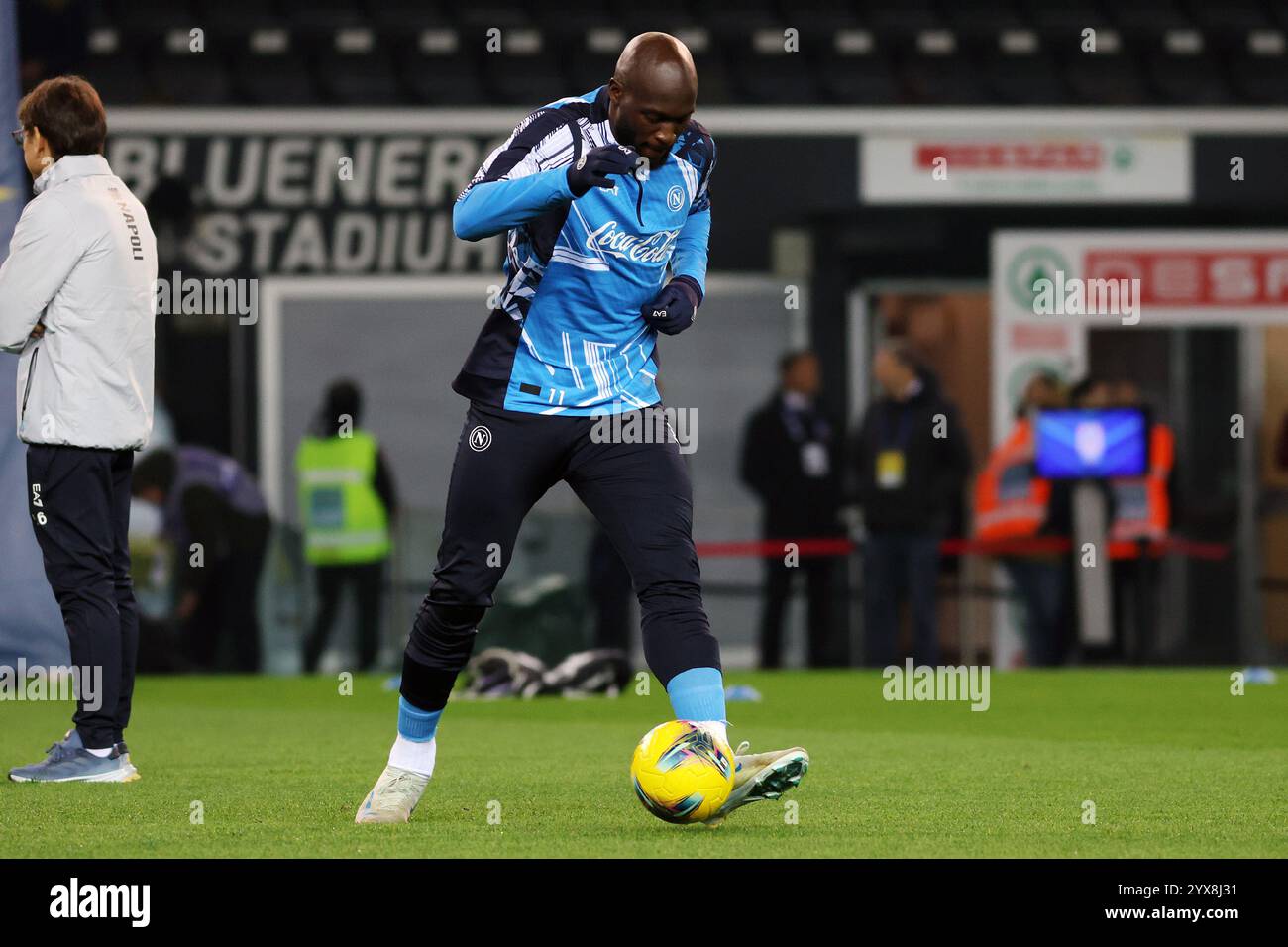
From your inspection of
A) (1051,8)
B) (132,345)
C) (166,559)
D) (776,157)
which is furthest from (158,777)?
(1051,8)

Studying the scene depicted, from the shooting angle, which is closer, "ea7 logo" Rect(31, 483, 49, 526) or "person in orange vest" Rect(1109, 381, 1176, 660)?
"ea7 logo" Rect(31, 483, 49, 526)

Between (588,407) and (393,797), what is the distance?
3.47 ft

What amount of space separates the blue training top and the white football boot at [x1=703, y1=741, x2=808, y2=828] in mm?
901

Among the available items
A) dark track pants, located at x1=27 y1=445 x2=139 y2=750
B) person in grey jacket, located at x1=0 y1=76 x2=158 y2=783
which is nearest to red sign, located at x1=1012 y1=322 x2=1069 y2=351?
person in grey jacket, located at x1=0 y1=76 x2=158 y2=783

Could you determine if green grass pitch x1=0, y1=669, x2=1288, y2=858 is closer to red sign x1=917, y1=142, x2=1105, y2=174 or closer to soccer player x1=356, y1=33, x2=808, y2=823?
soccer player x1=356, y1=33, x2=808, y2=823

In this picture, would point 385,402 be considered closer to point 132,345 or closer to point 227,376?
point 227,376

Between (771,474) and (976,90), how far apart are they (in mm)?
3095

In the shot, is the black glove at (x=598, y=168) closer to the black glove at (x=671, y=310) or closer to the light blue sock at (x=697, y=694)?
the black glove at (x=671, y=310)

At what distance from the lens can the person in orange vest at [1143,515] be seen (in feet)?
46.0

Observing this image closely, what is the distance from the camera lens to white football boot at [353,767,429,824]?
579 cm
